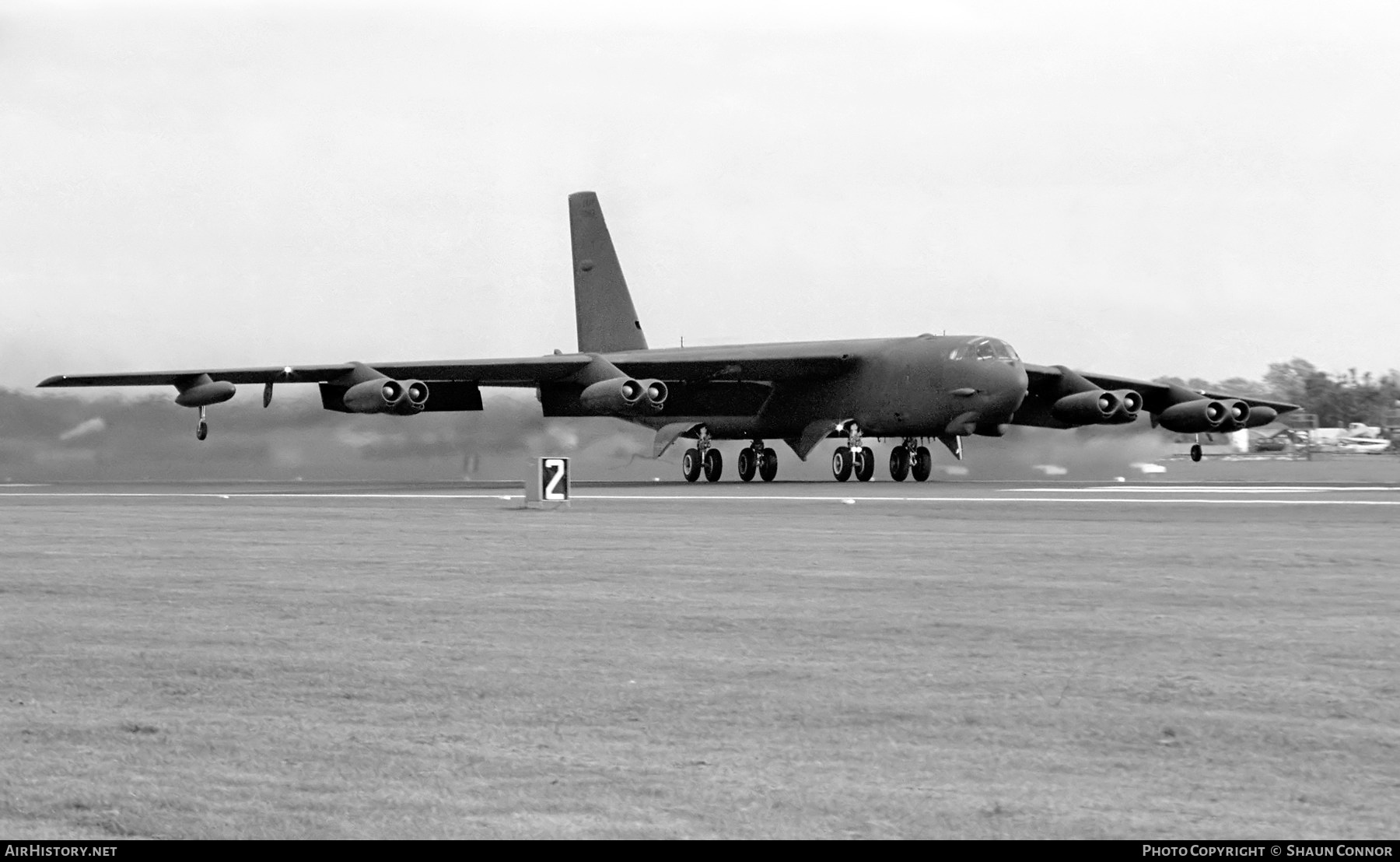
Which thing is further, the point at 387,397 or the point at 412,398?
the point at 412,398

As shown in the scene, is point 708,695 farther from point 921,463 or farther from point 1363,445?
point 1363,445

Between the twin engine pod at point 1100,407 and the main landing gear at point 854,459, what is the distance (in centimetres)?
506

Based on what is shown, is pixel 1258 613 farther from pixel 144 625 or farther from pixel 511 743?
pixel 144 625

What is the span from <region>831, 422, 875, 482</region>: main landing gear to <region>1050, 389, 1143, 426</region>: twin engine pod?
5062mm

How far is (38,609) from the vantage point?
13.5 m

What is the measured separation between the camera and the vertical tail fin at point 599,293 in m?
51.1

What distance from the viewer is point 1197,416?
144ft

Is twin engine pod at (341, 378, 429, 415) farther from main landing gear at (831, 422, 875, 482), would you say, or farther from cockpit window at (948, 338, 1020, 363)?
cockpit window at (948, 338, 1020, 363)

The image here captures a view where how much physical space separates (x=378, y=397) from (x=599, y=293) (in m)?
12.0

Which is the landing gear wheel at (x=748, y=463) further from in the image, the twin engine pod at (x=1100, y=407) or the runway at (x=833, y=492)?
the twin engine pod at (x=1100, y=407)

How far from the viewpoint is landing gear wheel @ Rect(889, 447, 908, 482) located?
44250 mm

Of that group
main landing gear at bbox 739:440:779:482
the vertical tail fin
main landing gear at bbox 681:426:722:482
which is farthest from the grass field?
the vertical tail fin

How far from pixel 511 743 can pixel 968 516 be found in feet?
60.4

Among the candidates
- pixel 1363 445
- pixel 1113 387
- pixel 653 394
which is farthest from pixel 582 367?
pixel 1363 445
